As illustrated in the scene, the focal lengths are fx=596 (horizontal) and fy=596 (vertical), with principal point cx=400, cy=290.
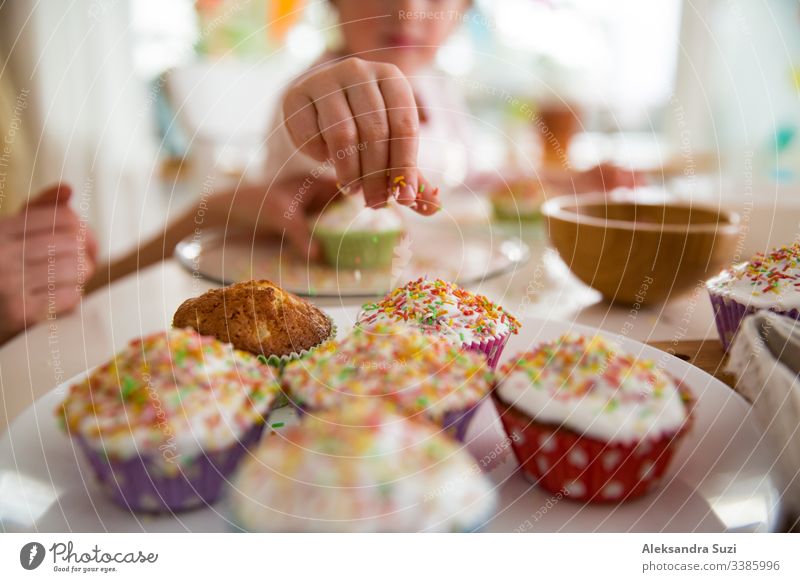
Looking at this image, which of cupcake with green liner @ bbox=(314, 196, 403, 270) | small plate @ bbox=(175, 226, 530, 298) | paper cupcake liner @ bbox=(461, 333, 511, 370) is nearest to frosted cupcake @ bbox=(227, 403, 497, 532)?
paper cupcake liner @ bbox=(461, 333, 511, 370)

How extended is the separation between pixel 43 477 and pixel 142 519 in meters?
0.07

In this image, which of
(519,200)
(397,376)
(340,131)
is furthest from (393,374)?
(519,200)

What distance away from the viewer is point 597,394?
42 centimetres

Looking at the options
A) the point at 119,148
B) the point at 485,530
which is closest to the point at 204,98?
the point at 119,148

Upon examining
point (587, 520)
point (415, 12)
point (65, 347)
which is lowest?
point (587, 520)

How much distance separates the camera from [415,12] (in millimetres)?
556

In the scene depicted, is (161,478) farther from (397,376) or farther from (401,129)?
(401,129)

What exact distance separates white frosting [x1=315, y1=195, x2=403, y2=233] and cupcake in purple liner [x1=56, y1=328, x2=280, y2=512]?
29 centimetres

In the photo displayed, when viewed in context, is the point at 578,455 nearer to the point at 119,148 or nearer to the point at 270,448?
the point at 270,448

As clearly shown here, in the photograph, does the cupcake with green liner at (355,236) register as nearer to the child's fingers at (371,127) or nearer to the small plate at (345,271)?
the small plate at (345,271)

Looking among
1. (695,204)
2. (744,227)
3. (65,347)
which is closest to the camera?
(65,347)

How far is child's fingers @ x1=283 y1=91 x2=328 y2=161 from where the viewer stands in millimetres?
514

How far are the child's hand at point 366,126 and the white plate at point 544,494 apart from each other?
0.77 ft

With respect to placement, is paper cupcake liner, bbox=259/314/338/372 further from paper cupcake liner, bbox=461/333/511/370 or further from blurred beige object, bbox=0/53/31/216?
blurred beige object, bbox=0/53/31/216
